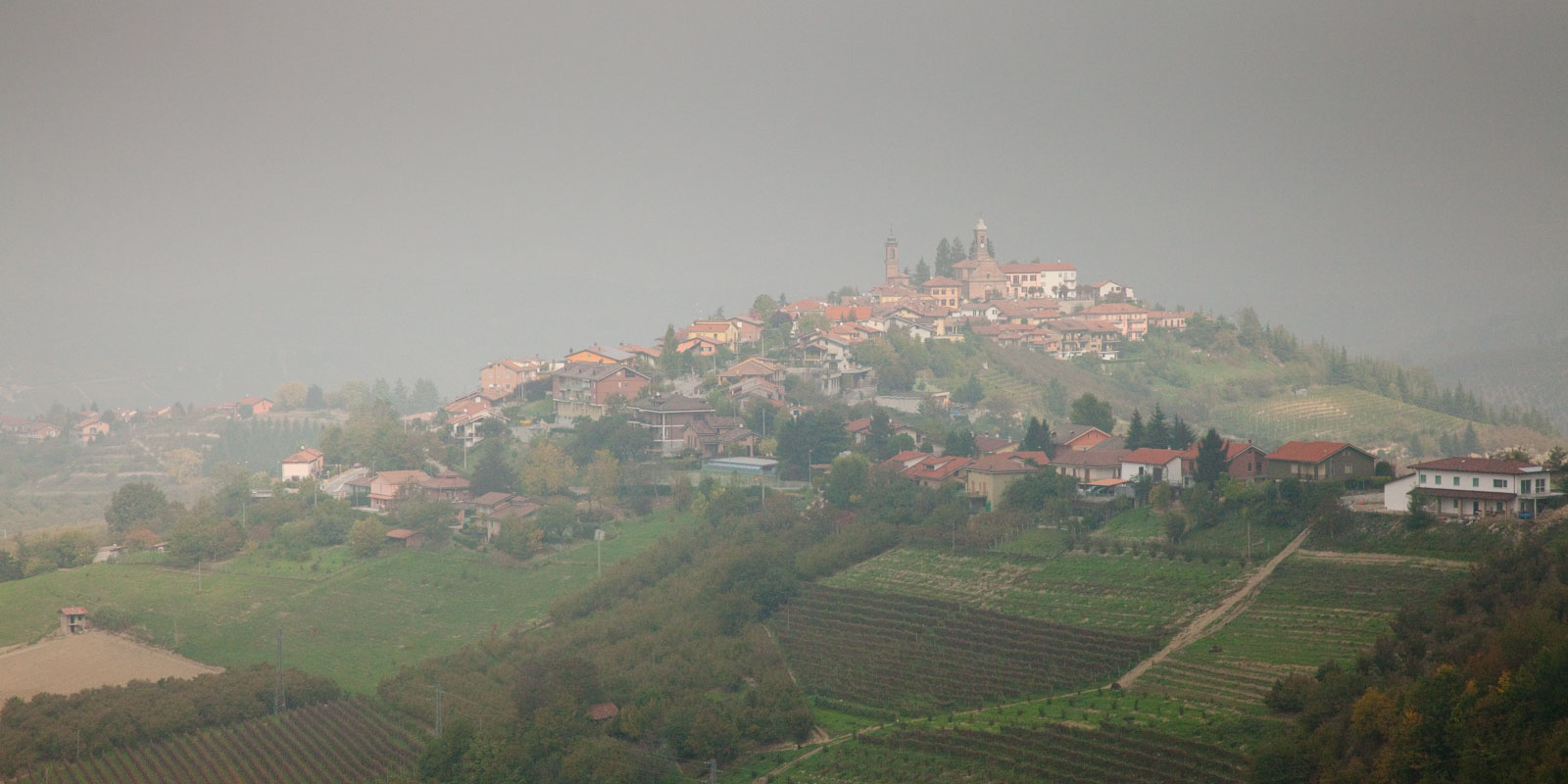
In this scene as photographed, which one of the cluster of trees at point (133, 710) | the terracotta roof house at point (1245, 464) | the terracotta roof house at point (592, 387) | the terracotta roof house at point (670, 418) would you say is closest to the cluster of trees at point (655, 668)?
the cluster of trees at point (133, 710)

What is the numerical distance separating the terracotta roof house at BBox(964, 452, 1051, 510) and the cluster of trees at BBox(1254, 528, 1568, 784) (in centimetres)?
1123

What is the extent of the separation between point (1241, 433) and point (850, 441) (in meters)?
14.1

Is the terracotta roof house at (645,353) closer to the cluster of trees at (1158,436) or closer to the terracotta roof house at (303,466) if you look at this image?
the terracotta roof house at (303,466)

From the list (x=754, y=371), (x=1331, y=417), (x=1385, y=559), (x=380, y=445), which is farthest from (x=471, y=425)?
(x=1385, y=559)

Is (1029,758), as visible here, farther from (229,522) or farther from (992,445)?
(229,522)

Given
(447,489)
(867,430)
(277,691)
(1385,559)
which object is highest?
(867,430)

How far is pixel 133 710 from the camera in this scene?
72.1ft

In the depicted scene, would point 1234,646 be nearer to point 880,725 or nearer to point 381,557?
point 880,725

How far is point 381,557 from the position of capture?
32.0 meters

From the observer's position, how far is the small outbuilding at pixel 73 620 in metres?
29.0

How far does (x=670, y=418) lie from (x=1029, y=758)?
21404 millimetres

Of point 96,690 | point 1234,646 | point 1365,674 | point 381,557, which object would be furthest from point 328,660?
point 1365,674

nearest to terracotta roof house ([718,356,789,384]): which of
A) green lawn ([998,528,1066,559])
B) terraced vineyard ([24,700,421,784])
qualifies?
green lawn ([998,528,1066,559])

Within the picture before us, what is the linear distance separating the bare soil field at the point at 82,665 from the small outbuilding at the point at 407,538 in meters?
6.18
